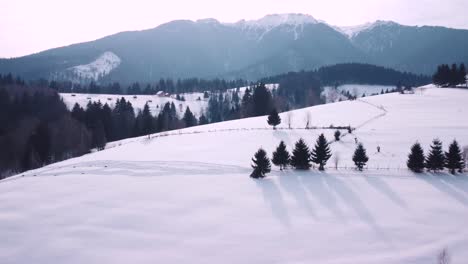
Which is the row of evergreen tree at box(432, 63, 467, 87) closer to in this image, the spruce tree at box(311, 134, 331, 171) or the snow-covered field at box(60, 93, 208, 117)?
the spruce tree at box(311, 134, 331, 171)

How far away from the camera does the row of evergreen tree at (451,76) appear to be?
303 ft

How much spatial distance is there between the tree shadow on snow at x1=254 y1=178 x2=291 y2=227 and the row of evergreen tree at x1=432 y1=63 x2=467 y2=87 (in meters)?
78.8

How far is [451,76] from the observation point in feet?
307

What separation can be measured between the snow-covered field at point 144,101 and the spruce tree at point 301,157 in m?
99.9

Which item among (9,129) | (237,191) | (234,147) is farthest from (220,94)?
(237,191)

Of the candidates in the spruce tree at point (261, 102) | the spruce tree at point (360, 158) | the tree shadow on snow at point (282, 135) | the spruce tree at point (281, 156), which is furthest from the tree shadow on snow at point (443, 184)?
the spruce tree at point (261, 102)

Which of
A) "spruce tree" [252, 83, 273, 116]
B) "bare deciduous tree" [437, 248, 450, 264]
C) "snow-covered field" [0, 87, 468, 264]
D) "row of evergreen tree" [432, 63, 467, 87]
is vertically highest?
"row of evergreen tree" [432, 63, 467, 87]

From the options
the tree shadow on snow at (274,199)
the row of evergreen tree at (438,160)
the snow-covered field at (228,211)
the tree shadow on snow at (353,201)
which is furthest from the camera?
the row of evergreen tree at (438,160)

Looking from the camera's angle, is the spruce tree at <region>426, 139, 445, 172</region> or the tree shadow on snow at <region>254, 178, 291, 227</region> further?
the spruce tree at <region>426, 139, 445, 172</region>

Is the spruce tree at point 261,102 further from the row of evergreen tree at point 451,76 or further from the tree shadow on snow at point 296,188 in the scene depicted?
the tree shadow on snow at point 296,188

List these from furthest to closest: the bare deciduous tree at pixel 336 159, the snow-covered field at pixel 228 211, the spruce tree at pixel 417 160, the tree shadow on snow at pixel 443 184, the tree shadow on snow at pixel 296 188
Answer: the bare deciduous tree at pixel 336 159
the spruce tree at pixel 417 160
the tree shadow on snow at pixel 443 184
the tree shadow on snow at pixel 296 188
the snow-covered field at pixel 228 211

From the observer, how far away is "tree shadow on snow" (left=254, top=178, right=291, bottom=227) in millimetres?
27312

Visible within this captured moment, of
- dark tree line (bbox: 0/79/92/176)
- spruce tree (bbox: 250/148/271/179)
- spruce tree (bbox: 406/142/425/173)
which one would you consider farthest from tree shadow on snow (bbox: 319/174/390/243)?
dark tree line (bbox: 0/79/92/176)

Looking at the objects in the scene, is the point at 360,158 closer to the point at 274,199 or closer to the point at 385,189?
the point at 385,189
